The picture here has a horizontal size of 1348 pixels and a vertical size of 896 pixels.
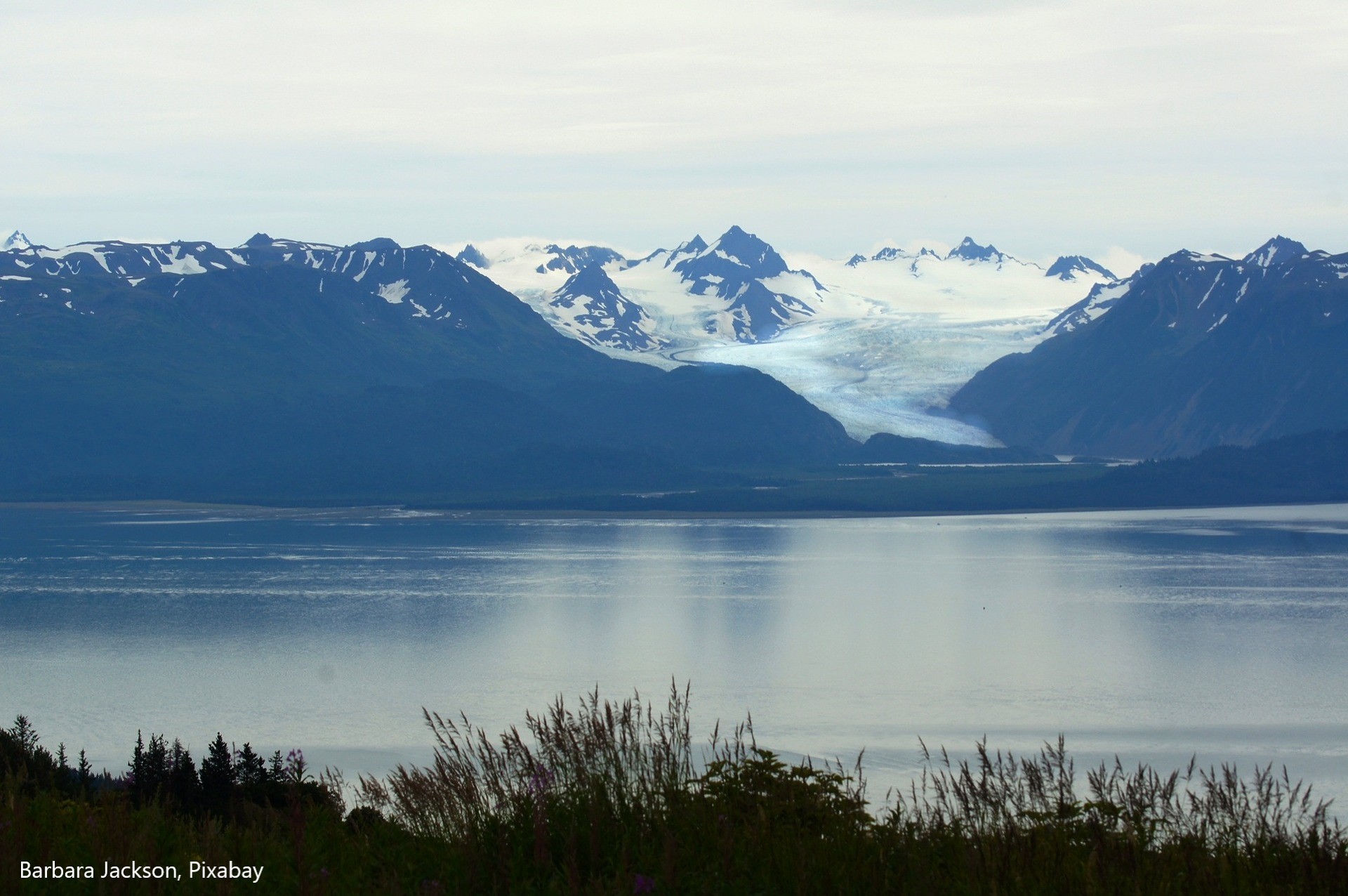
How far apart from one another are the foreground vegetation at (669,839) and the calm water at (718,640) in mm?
22132

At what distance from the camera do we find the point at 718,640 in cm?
5900

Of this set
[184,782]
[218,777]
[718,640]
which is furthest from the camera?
[718,640]

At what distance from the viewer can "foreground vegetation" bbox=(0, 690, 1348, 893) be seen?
6.91 m

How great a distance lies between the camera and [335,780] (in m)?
10.9

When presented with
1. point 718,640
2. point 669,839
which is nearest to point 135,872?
point 669,839

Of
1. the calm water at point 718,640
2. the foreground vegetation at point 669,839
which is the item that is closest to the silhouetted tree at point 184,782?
the foreground vegetation at point 669,839

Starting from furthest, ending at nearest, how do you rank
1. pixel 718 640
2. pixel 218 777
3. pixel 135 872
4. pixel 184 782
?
1. pixel 718 640
2. pixel 218 777
3. pixel 184 782
4. pixel 135 872

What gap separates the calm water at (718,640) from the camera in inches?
1542

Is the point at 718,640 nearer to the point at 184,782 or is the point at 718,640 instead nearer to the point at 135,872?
the point at 184,782

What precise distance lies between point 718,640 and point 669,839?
52595mm

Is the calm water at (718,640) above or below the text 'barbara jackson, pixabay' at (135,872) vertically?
below

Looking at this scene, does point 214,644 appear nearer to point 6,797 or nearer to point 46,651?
point 46,651

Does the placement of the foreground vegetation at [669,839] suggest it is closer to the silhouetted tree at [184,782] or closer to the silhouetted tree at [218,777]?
the silhouetted tree at [184,782]

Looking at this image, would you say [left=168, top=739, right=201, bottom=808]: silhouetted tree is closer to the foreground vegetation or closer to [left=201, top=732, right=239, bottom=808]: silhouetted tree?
[left=201, top=732, right=239, bottom=808]: silhouetted tree
